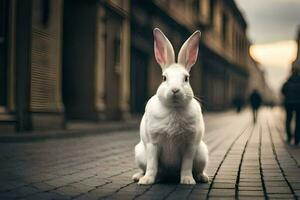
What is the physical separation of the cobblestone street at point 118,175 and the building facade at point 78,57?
2.97 m

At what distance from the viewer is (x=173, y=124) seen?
5.37 metres

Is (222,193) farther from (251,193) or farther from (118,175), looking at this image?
(118,175)

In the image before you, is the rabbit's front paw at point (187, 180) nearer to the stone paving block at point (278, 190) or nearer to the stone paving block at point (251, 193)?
the stone paving block at point (251, 193)

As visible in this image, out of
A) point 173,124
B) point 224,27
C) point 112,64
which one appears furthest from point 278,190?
point 224,27

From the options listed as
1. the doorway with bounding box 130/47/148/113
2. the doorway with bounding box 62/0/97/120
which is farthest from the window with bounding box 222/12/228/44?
the doorway with bounding box 62/0/97/120

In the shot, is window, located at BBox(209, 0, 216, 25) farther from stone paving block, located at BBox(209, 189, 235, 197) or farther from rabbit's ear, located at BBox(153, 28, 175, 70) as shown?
stone paving block, located at BBox(209, 189, 235, 197)

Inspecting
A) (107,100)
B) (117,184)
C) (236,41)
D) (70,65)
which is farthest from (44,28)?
A: (236,41)

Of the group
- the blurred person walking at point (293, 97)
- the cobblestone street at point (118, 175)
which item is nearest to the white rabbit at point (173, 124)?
the cobblestone street at point (118, 175)

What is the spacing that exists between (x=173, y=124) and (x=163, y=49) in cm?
71

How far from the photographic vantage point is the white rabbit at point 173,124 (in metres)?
5.29

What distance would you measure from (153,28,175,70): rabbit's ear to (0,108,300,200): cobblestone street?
1.19 m

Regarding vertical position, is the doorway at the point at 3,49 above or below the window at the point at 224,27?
below

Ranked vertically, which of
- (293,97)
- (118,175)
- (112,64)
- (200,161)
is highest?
(112,64)

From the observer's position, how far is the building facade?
1318 cm
